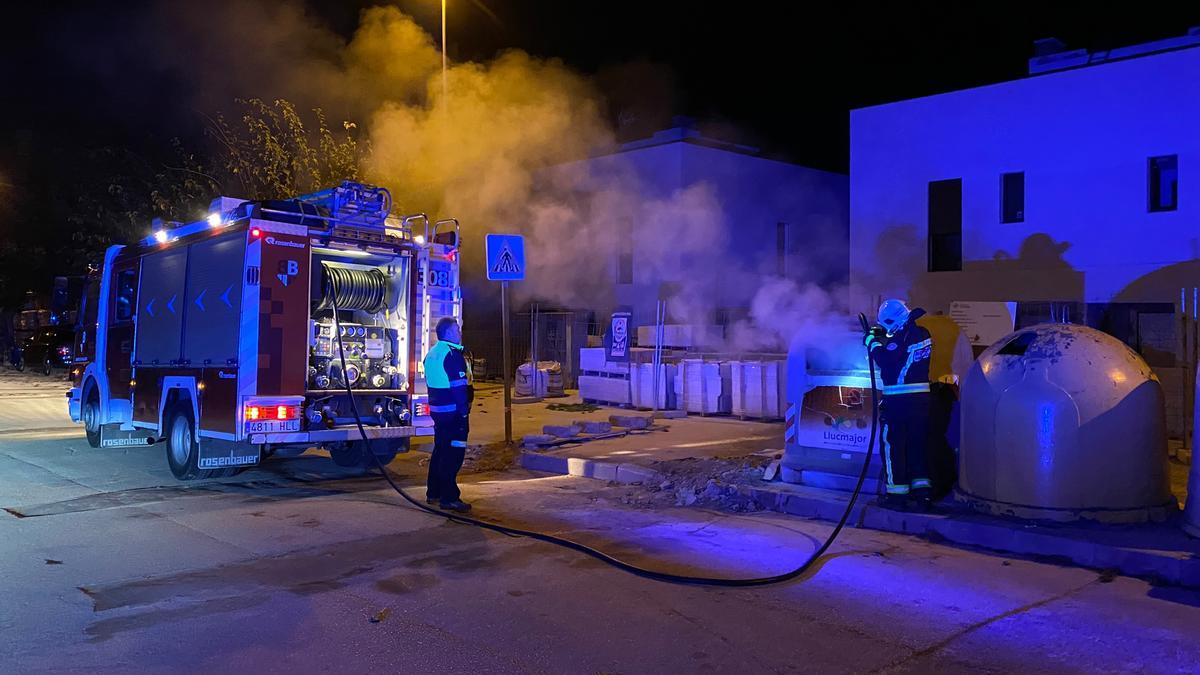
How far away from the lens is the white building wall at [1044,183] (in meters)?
16.1

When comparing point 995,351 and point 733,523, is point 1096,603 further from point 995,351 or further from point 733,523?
point 733,523

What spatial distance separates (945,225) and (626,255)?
21.9ft

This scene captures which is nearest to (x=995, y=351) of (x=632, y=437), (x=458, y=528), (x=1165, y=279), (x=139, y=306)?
(x=458, y=528)

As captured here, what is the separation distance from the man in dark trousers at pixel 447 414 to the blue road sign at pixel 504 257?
2.75m

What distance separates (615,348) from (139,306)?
7.87m

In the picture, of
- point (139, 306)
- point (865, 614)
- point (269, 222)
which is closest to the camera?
point (865, 614)

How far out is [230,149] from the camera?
58.6 feet

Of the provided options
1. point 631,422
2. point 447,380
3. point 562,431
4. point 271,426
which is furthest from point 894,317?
point 631,422

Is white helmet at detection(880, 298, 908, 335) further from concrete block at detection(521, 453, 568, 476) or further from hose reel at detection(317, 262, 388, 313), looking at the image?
hose reel at detection(317, 262, 388, 313)

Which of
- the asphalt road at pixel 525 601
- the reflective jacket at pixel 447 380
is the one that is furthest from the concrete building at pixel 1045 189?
the reflective jacket at pixel 447 380

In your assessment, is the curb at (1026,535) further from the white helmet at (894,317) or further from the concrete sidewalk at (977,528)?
the white helmet at (894,317)

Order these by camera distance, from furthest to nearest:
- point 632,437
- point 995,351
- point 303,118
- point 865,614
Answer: point 303,118
point 632,437
point 995,351
point 865,614

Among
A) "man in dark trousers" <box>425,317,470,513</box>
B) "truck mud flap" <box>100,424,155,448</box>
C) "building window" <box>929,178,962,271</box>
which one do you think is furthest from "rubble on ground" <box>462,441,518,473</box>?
"building window" <box>929,178,962,271</box>

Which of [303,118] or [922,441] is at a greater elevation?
[303,118]
